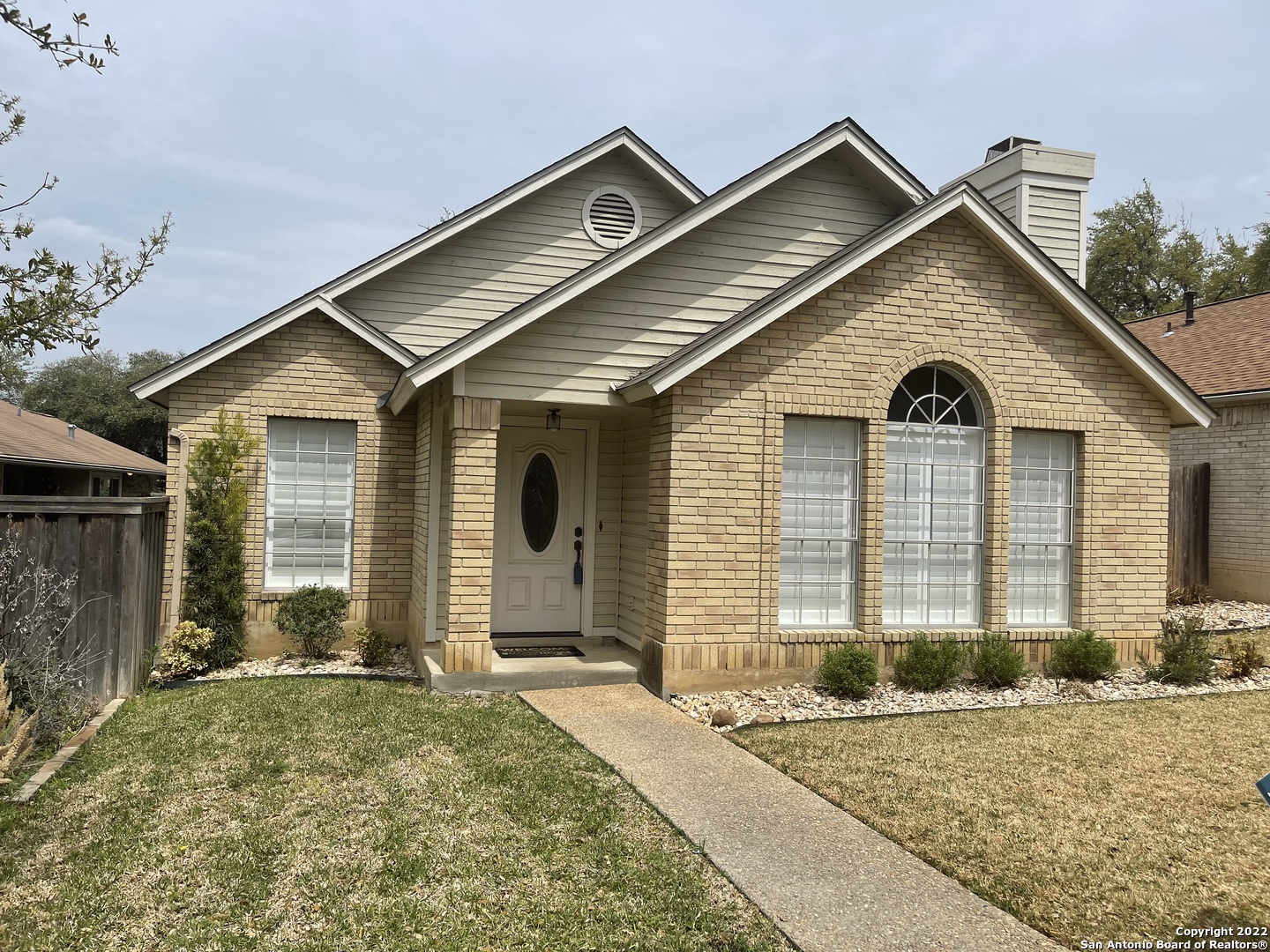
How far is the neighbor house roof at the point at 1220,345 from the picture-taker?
1540 cm

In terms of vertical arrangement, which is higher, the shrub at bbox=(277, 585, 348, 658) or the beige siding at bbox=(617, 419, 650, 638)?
the beige siding at bbox=(617, 419, 650, 638)

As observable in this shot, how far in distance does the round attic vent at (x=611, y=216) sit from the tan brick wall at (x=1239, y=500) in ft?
35.1

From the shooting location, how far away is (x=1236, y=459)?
49.2 ft

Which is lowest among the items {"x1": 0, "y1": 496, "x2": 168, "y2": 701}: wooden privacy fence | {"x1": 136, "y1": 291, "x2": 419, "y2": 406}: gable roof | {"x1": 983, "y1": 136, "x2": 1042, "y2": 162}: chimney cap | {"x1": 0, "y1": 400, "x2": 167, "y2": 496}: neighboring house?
{"x1": 0, "y1": 496, "x2": 168, "y2": 701}: wooden privacy fence

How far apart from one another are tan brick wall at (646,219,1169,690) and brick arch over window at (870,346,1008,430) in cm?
2

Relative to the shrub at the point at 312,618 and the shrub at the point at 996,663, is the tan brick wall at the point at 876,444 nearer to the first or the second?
the shrub at the point at 996,663

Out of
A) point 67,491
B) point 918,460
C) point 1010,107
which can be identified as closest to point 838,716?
point 918,460

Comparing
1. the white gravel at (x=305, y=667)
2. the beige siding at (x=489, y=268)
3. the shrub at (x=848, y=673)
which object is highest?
the beige siding at (x=489, y=268)

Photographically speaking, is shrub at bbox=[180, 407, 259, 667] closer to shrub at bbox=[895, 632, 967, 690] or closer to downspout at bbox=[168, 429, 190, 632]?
downspout at bbox=[168, 429, 190, 632]

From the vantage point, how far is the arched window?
31.1 feet

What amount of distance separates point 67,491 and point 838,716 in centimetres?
2228

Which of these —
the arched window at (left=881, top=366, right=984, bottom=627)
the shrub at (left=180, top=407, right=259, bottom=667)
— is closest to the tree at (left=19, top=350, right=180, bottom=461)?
the shrub at (left=180, top=407, right=259, bottom=667)

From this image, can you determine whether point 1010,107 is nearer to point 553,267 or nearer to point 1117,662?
point 553,267

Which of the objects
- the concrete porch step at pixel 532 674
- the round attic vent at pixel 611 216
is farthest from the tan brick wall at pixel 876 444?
the round attic vent at pixel 611 216
